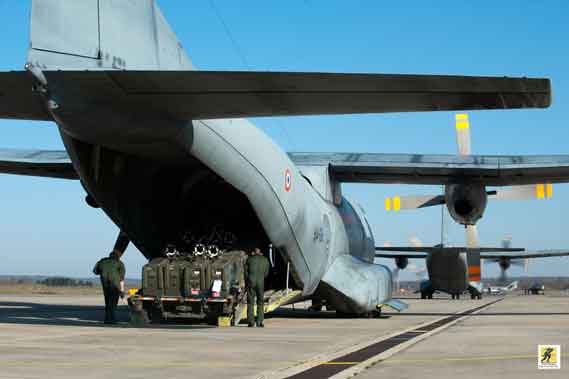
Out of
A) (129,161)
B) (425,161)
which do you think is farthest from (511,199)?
(129,161)

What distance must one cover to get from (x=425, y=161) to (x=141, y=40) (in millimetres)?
8857

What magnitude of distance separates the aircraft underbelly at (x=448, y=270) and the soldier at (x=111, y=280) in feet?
97.3

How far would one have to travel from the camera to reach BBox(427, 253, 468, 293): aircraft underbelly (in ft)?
136

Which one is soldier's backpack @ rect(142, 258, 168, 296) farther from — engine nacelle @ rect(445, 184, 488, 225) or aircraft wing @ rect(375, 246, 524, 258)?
aircraft wing @ rect(375, 246, 524, 258)

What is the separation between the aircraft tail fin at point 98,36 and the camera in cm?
916

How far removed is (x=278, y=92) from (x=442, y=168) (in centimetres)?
890

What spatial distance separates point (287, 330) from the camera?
12.3 metres

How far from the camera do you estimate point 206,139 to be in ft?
37.5

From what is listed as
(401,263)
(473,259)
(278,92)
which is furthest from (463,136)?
(401,263)

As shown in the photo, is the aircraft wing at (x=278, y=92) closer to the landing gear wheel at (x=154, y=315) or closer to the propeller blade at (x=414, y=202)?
the landing gear wheel at (x=154, y=315)

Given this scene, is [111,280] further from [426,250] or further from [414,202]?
[426,250]

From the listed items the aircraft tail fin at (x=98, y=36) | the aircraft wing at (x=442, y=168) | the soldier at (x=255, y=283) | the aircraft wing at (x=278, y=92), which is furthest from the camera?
the aircraft wing at (x=442, y=168)

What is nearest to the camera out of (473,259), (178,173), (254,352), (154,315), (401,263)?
(254,352)

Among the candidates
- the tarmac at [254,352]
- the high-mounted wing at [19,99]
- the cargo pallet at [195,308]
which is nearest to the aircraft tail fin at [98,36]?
the high-mounted wing at [19,99]
